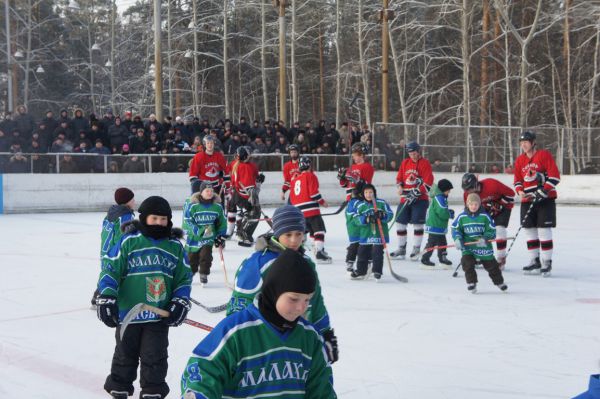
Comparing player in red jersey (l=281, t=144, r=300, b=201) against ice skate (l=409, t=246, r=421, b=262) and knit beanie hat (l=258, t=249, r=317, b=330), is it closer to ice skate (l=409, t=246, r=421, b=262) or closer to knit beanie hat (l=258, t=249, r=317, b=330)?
ice skate (l=409, t=246, r=421, b=262)

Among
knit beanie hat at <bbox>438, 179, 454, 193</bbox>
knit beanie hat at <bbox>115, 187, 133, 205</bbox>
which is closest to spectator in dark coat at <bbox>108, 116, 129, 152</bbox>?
knit beanie hat at <bbox>438, 179, 454, 193</bbox>

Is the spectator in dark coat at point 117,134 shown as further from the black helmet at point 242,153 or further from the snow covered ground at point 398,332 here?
the snow covered ground at point 398,332

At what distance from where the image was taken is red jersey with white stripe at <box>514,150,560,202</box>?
9.15 meters

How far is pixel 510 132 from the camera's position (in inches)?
828

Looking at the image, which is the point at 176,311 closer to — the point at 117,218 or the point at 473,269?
the point at 117,218

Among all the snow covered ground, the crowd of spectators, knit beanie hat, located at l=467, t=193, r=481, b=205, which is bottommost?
the snow covered ground

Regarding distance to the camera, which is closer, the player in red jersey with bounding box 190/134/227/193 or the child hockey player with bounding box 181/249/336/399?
the child hockey player with bounding box 181/249/336/399

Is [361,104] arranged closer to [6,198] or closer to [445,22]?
[445,22]

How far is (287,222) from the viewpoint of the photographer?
3801 mm

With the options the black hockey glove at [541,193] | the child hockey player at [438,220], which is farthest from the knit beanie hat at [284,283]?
the child hockey player at [438,220]

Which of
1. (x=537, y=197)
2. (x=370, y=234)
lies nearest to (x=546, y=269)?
(x=537, y=197)

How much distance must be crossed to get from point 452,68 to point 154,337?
120ft

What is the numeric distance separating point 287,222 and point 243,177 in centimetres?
819

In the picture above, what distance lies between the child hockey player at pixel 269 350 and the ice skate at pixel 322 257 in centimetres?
765
